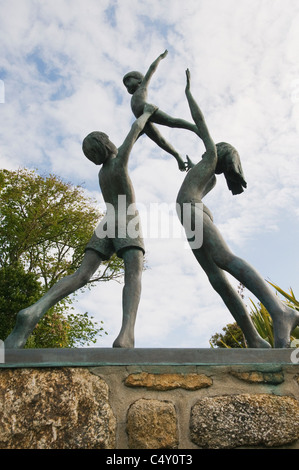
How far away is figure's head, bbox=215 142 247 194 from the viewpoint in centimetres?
335

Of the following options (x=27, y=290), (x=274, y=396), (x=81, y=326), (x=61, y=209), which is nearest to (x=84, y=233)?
(x=61, y=209)

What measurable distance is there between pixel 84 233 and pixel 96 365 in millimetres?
14564

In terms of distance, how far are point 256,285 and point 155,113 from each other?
5.64 feet

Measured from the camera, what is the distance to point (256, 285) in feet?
9.04

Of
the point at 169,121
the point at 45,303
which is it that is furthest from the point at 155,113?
the point at 45,303

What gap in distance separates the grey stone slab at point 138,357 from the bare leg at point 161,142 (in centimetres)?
191

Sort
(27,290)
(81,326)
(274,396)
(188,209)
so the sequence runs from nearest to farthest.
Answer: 1. (274,396)
2. (188,209)
3. (27,290)
4. (81,326)

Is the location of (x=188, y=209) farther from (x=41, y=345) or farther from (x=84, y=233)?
(x=84, y=233)

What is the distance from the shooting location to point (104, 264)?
1658cm

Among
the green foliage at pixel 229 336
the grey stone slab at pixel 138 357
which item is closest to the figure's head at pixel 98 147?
the grey stone slab at pixel 138 357

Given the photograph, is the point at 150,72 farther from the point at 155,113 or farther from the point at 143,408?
the point at 143,408

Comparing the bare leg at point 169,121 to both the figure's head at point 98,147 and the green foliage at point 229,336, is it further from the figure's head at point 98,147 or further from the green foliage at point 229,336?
the green foliage at point 229,336

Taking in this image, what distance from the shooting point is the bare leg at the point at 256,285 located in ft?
8.75

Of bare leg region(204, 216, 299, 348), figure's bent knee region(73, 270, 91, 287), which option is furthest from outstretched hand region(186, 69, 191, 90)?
figure's bent knee region(73, 270, 91, 287)
